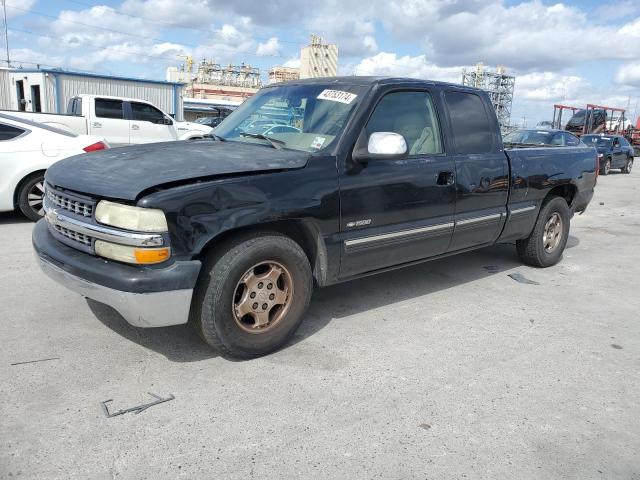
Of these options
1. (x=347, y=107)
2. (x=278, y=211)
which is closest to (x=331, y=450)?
(x=278, y=211)

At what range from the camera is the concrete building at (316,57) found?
4818 inches

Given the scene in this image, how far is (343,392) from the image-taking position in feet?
10.3

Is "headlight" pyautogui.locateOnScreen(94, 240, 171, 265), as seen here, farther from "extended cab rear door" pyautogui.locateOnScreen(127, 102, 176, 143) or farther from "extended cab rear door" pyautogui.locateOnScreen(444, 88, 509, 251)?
"extended cab rear door" pyautogui.locateOnScreen(127, 102, 176, 143)

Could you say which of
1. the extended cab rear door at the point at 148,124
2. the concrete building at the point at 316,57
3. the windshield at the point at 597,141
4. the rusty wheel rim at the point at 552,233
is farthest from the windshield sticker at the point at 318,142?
the concrete building at the point at 316,57

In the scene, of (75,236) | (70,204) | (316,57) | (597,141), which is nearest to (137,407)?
(75,236)

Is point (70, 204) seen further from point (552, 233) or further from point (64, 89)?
point (64, 89)

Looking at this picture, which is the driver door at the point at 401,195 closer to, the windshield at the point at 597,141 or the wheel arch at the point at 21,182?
the wheel arch at the point at 21,182

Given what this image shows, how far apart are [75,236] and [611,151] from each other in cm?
2297

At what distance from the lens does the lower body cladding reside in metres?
2.93

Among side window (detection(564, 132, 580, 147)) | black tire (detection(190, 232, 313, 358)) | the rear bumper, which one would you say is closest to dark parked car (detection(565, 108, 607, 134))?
side window (detection(564, 132, 580, 147))

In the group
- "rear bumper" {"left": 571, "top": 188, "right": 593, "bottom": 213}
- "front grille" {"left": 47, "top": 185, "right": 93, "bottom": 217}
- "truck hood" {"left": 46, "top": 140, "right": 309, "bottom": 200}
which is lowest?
"rear bumper" {"left": 571, "top": 188, "right": 593, "bottom": 213}

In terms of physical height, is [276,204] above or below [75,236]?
above

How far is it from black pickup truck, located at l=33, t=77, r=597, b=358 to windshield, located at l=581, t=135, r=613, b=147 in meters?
19.9

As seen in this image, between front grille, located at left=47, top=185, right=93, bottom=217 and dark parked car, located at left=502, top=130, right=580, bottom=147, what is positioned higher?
dark parked car, located at left=502, top=130, right=580, bottom=147
